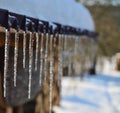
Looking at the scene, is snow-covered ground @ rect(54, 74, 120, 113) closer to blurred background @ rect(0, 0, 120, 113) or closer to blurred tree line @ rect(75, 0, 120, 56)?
blurred background @ rect(0, 0, 120, 113)

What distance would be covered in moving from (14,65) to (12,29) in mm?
552

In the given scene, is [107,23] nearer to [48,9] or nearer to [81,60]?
[81,60]

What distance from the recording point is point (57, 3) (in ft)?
20.5

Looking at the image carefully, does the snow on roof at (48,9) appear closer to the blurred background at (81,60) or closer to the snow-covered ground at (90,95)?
the blurred background at (81,60)

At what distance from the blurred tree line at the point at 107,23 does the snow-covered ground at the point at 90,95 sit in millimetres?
5493

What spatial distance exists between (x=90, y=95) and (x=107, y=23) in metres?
10.9

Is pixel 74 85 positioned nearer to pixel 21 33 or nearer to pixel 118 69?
pixel 118 69

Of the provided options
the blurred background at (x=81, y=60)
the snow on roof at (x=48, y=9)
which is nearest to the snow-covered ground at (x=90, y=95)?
the blurred background at (x=81, y=60)

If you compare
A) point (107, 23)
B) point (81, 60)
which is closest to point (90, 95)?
point (81, 60)

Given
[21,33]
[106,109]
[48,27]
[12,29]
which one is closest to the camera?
[12,29]

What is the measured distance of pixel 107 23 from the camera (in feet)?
76.8

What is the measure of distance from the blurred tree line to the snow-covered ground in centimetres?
549

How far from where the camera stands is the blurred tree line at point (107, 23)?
2314cm

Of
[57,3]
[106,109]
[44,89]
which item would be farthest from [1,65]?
[106,109]
